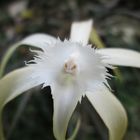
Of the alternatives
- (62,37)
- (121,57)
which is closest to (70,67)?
(121,57)

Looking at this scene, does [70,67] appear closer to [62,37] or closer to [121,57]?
[121,57]

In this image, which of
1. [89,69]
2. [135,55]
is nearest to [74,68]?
[89,69]

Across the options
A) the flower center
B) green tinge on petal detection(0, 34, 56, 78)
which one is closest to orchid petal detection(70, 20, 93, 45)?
green tinge on petal detection(0, 34, 56, 78)

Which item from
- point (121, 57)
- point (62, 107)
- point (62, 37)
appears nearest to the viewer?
point (62, 107)

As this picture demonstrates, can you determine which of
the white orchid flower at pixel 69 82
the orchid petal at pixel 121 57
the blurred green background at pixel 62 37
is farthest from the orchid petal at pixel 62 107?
the blurred green background at pixel 62 37

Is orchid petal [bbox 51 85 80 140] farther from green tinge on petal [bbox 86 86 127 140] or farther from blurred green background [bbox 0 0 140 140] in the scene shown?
blurred green background [bbox 0 0 140 140]
